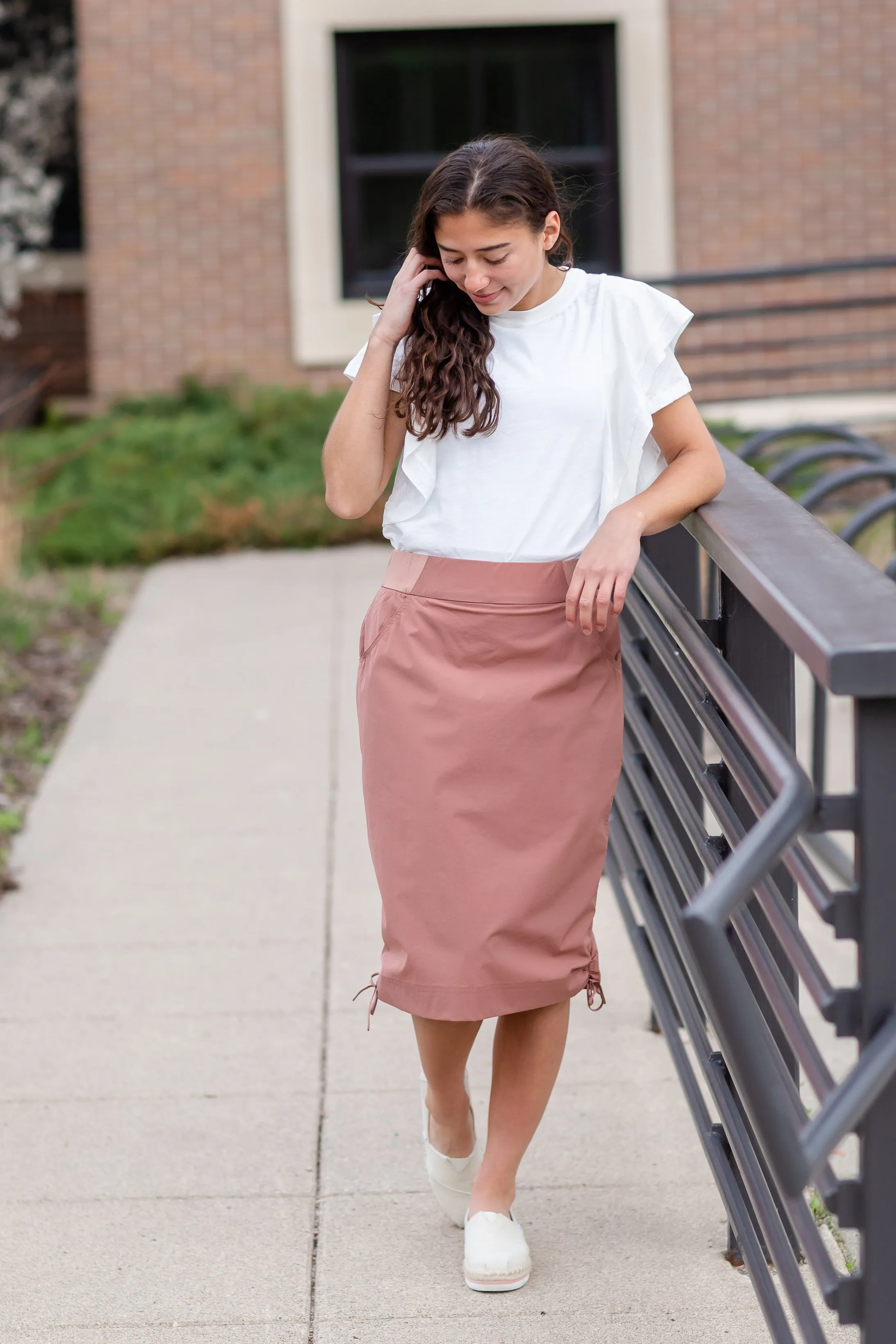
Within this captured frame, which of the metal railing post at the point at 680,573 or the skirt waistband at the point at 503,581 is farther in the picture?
the metal railing post at the point at 680,573

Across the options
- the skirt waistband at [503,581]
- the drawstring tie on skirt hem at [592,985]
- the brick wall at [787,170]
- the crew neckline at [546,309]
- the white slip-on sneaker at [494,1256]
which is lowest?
the white slip-on sneaker at [494,1256]

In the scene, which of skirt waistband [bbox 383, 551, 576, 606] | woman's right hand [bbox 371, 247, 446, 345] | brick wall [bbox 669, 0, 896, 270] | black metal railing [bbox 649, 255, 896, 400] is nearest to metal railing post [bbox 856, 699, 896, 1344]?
skirt waistband [bbox 383, 551, 576, 606]

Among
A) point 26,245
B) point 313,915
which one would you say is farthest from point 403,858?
point 26,245

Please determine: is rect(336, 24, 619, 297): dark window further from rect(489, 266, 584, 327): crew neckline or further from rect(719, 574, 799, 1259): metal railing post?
rect(719, 574, 799, 1259): metal railing post

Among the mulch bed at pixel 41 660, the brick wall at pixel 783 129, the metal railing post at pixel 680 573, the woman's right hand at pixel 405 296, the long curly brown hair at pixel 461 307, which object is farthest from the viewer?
the brick wall at pixel 783 129

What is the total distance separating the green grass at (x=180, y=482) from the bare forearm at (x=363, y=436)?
6030 mm

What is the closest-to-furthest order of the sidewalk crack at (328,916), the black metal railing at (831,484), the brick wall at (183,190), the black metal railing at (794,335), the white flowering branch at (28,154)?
the sidewalk crack at (328,916)
the black metal railing at (831,484)
the brick wall at (183,190)
the black metal railing at (794,335)
the white flowering branch at (28,154)

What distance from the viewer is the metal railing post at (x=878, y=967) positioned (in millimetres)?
1488

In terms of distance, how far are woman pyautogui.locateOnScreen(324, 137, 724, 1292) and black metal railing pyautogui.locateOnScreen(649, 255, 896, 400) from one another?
8511mm

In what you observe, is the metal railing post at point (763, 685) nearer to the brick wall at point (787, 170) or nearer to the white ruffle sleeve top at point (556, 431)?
the white ruffle sleeve top at point (556, 431)

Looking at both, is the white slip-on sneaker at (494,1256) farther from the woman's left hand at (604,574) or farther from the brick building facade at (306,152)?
the brick building facade at (306,152)

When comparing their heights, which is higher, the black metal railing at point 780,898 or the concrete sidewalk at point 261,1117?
the black metal railing at point 780,898

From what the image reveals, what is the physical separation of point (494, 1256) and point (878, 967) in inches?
46.9

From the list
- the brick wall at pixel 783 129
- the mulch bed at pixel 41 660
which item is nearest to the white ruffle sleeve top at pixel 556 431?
the mulch bed at pixel 41 660
